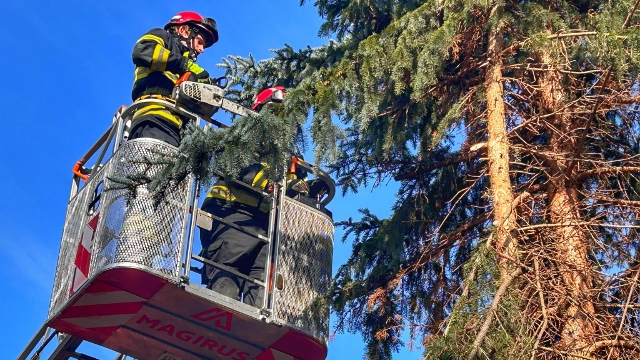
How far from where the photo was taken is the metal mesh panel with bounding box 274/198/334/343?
813 centimetres

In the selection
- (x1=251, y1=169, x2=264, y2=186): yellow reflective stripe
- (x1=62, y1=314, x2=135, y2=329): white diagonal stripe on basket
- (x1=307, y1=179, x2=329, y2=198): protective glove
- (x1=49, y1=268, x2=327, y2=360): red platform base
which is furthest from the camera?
(x1=307, y1=179, x2=329, y2=198): protective glove

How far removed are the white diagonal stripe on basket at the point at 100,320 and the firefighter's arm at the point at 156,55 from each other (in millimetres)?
2259

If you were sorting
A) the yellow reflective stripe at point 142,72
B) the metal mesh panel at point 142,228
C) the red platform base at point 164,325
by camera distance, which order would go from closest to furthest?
the metal mesh panel at point 142,228 → the red platform base at point 164,325 → the yellow reflective stripe at point 142,72

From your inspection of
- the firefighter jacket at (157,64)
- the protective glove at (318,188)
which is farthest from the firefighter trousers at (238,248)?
the firefighter jacket at (157,64)

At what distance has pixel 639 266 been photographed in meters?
6.45

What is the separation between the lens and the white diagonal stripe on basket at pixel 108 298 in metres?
7.64

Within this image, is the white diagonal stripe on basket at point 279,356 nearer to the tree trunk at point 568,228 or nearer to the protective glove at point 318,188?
the protective glove at point 318,188

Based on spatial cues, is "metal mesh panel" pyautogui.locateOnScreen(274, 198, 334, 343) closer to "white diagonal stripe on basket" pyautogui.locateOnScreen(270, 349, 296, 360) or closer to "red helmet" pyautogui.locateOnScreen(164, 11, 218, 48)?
"white diagonal stripe on basket" pyautogui.locateOnScreen(270, 349, 296, 360)

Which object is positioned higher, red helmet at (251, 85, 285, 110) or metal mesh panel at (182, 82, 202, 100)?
red helmet at (251, 85, 285, 110)

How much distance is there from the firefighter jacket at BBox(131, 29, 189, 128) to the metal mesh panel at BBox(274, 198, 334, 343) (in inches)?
53.3

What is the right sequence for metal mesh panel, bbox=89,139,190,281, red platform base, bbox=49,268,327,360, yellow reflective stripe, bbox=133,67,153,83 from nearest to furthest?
metal mesh panel, bbox=89,139,190,281 < red platform base, bbox=49,268,327,360 < yellow reflective stripe, bbox=133,67,153,83

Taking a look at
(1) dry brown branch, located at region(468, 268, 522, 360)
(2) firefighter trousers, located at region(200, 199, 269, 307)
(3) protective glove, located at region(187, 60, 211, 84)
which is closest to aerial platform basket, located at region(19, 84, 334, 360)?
(2) firefighter trousers, located at region(200, 199, 269, 307)

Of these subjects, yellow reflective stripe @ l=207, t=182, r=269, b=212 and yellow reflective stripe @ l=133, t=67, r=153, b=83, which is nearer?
yellow reflective stripe @ l=207, t=182, r=269, b=212

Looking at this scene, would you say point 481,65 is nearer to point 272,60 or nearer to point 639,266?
point 639,266
